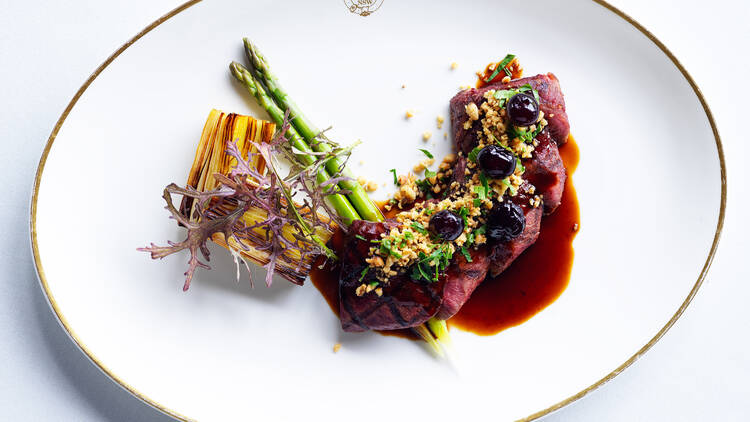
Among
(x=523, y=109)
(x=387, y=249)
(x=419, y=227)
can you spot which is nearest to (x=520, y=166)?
(x=523, y=109)

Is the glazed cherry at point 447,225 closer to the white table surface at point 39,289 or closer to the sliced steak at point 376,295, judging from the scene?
the sliced steak at point 376,295

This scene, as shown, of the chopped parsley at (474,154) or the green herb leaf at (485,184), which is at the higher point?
the chopped parsley at (474,154)

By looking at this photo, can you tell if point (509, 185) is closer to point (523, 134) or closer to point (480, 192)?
point (480, 192)

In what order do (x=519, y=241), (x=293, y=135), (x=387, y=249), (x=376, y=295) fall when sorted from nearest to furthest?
(x=387, y=249) < (x=376, y=295) < (x=519, y=241) < (x=293, y=135)

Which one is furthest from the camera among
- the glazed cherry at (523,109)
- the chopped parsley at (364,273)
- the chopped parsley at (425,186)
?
the chopped parsley at (425,186)

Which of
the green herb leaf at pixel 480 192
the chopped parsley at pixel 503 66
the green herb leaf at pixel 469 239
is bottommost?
the green herb leaf at pixel 469 239

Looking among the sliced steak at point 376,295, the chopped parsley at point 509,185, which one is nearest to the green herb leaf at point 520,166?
the chopped parsley at point 509,185

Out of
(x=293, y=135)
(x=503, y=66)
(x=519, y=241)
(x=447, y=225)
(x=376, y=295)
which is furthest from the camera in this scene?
(x=503, y=66)
